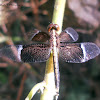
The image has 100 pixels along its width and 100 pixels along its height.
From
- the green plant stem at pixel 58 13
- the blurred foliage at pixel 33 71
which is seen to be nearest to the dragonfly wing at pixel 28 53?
the green plant stem at pixel 58 13

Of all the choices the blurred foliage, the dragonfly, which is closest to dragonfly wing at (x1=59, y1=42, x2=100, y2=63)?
the dragonfly

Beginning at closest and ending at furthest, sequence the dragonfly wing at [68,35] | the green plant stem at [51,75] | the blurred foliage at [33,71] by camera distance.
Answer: the green plant stem at [51,75] → the dragonfly wing at [68,35] → the blurred foliage at [33,71]

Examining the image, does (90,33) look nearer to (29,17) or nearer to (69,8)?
(69,8)

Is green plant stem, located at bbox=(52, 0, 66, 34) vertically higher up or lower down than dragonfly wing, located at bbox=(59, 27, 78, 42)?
higher up

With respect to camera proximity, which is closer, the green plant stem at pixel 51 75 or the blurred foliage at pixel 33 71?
the green plant stem at pixel 51 75

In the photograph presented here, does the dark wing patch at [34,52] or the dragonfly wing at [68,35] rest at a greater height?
the dragonfly wing at [68,35]

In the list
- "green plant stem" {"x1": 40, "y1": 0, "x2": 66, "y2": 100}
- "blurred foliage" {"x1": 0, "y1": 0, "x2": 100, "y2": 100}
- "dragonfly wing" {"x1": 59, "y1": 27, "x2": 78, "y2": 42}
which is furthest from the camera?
"blurred foliage" {"x1": 0, "y1": 0, "x2": 100, "y2": 100}

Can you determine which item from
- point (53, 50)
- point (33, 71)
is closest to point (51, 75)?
point (53, 50)

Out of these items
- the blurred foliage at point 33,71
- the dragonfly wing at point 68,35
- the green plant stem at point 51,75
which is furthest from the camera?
the blurred foliage at point 33,71

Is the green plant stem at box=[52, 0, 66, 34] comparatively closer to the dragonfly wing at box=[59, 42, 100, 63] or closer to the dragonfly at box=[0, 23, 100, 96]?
the dragonfly at box=[0, 23, 100, 96]

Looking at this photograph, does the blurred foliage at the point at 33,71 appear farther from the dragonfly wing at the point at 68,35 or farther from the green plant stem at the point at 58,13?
the green plant stem at the point at 58,13
